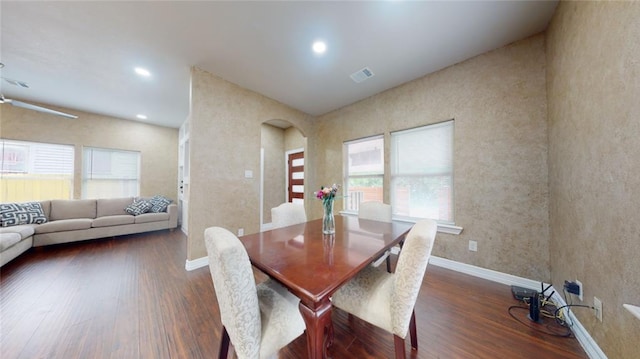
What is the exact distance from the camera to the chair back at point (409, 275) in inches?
37.3

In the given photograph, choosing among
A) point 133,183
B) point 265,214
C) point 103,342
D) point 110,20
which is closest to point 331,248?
point 103,342

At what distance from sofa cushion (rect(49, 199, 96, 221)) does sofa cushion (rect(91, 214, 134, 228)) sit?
316 mm

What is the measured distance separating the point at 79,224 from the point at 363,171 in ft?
17.8

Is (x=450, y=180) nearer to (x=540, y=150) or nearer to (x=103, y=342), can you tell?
(x=540, y=150)

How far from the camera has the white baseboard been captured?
1250 mm

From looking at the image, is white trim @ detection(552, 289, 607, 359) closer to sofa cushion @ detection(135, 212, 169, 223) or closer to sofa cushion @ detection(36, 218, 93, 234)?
sofa cushion @ detection(135, 212, 169, 223)

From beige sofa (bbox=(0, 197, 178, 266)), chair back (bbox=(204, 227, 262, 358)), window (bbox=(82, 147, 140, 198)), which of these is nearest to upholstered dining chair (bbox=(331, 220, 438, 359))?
chair back (bbox=(204, 227, 262, 358))

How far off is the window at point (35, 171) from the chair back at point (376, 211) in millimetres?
6147

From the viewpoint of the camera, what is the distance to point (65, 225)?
3.43 meters

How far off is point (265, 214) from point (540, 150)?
4.92 m

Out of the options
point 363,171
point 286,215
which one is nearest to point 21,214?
point 286,215

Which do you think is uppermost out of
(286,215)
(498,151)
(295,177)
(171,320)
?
(498,151)

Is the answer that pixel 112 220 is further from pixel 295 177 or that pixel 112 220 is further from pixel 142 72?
pixel 295 177

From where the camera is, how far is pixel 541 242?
1969 mm
